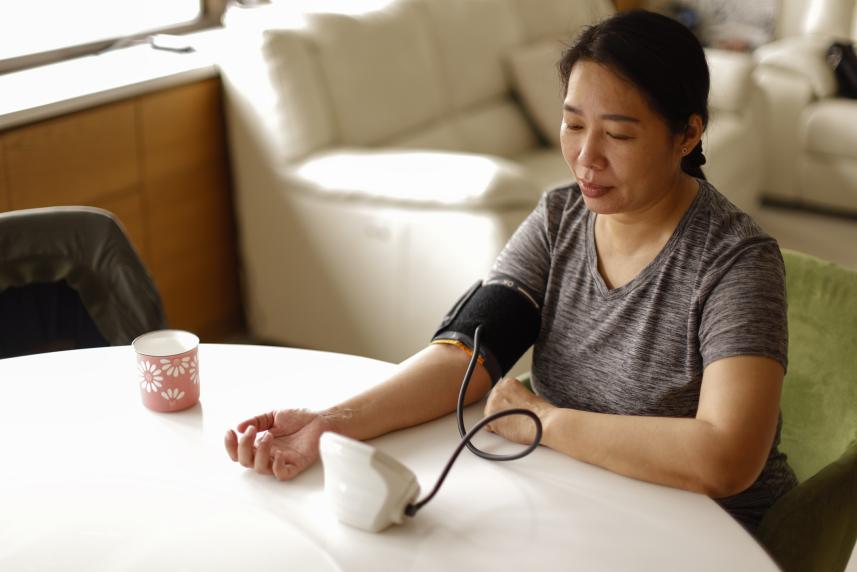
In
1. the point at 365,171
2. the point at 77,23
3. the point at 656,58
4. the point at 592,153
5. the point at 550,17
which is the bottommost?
the point at 365,171

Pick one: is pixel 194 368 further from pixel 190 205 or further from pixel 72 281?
pixel 190 205

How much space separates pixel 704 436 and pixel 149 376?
27.5 inches

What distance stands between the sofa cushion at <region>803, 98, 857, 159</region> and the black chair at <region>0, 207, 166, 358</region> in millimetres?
3367

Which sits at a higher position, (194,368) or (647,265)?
(647,265)

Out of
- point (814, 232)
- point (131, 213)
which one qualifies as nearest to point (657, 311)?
point (131, 213)

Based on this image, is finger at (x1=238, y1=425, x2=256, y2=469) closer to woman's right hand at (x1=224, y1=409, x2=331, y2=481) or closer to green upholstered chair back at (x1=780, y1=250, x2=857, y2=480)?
woman's right hand at (x1=224, y1=409, x2=331, y2=481)

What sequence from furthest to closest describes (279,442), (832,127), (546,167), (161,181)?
(832,127), (546,167), (161,181), (279,442)

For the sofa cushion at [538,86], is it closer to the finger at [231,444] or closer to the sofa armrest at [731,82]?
the sofa armrest at [731,82]

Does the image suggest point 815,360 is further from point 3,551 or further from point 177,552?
point 3,551

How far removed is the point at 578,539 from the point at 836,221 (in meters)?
3.72

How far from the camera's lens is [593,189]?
52.0 inches

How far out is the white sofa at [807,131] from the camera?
166 inches

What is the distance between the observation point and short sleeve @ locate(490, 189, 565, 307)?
147cm

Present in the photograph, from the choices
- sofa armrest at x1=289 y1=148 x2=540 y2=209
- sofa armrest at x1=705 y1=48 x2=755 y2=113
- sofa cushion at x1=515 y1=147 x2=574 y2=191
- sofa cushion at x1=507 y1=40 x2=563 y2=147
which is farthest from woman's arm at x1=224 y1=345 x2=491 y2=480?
sofa armrest at x1=705 y1=48 x2=755 y2=113
